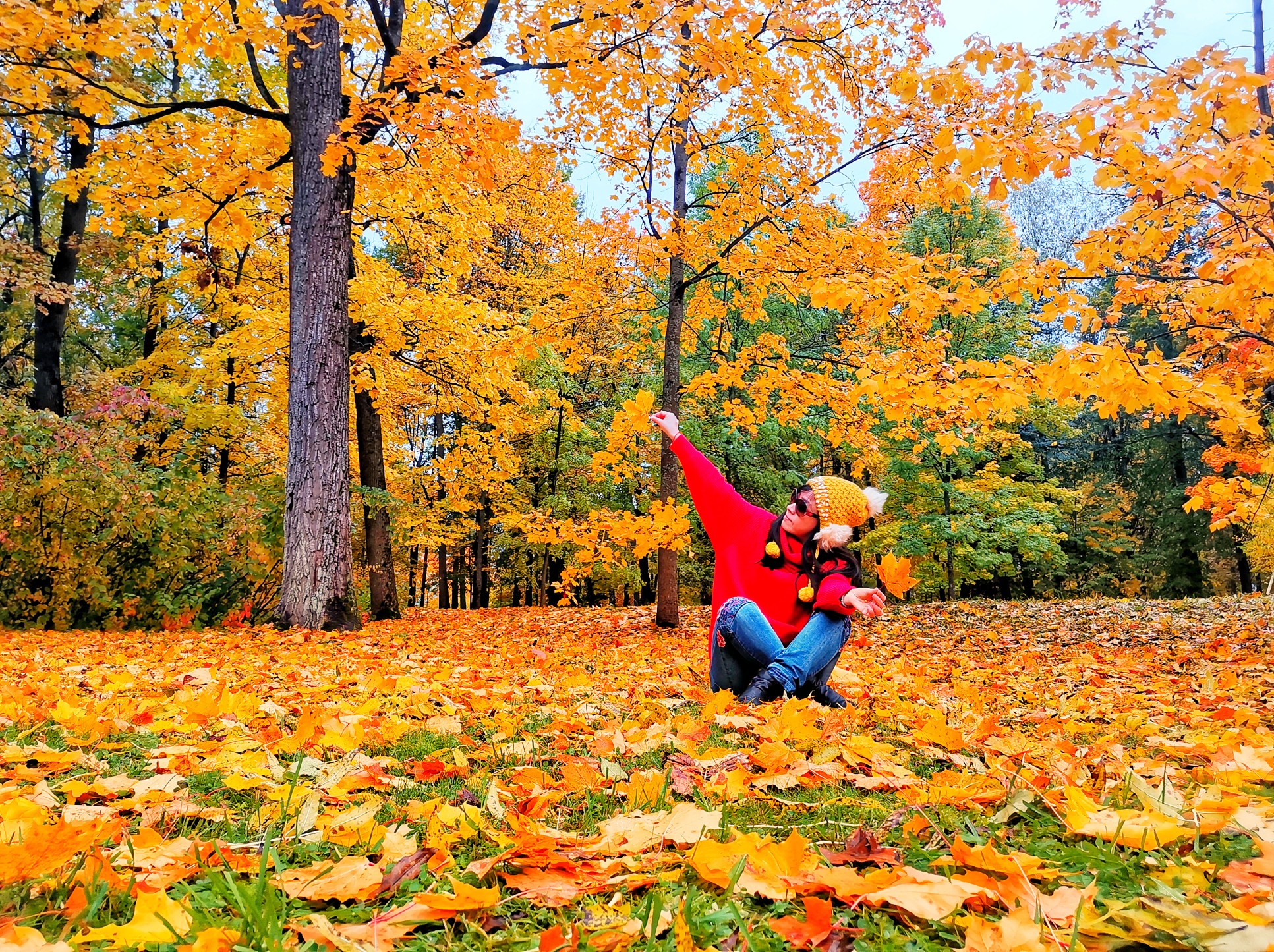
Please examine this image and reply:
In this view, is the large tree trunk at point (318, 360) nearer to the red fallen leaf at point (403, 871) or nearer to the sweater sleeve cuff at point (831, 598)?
the sweater sleeve cuff at point (831, 598)

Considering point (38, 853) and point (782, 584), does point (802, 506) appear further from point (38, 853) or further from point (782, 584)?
point (38, 853)

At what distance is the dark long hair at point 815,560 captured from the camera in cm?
317

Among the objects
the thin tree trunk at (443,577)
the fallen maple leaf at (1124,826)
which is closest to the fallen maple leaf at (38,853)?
the fallen maple leaf at (1124,826)

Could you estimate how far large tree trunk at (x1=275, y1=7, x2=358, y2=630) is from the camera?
6.45m

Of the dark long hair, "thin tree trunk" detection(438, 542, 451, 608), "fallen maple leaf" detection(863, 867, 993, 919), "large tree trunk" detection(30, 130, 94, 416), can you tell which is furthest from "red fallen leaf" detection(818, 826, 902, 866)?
"thin tree trunk" detection(438, 542, 451, 608)

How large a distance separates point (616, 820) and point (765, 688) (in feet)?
6.04

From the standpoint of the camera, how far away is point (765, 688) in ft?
9.91

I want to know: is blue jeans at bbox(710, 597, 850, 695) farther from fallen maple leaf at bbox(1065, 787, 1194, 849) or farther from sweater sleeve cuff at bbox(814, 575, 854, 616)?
fallen maple leaf at bbox(1065, 787, 1194, 849)

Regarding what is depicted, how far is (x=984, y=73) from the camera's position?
156 inches

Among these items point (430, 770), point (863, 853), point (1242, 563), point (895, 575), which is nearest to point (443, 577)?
point (895, 575)

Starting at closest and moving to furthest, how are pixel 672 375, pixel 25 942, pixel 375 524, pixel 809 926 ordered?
pixel 25 942
pixel 809 926
pixel 672 375
pixel 375 524

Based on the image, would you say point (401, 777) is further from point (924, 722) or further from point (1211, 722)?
point (1211, 722)

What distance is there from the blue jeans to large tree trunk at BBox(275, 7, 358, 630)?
4.55 m

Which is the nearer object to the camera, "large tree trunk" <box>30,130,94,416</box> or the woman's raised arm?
the woman's raised arm
